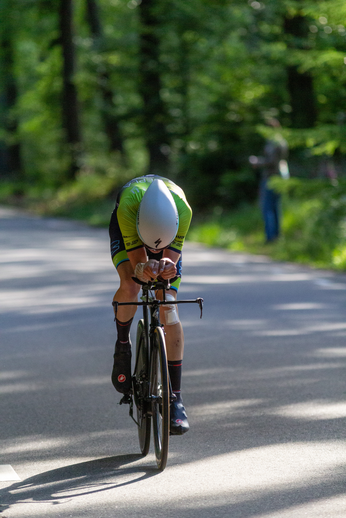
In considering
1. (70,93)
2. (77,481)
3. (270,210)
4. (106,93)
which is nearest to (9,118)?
(70,93)

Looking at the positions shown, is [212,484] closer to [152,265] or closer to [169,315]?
[169,315]

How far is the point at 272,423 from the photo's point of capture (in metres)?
5.62

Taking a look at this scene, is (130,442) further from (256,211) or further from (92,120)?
(92,120)

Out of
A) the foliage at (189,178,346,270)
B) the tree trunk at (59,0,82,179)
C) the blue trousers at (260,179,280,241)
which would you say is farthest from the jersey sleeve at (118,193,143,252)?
the tree trunk at (59,0,82,179)

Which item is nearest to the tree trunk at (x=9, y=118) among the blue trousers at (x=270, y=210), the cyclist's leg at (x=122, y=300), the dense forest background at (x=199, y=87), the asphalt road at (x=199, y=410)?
the dense forest background at (x=199, y=87)

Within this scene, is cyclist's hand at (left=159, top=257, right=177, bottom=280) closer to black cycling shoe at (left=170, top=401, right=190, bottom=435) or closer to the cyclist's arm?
the cyclist's arm

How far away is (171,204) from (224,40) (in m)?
23.5

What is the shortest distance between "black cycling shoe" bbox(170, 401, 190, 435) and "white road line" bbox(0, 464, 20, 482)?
0.91 meters

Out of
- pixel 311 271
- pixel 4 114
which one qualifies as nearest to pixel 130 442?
pixel 311 271

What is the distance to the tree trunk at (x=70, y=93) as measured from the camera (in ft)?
114

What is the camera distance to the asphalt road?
14.1 ft

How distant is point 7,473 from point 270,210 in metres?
12.4

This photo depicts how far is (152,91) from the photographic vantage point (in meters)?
27.7

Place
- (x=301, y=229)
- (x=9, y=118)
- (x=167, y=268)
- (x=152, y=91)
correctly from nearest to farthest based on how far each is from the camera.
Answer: (x=167, y=268)
(x=301, y=229)
(x=152, y=91)
(x=9, y=118)
